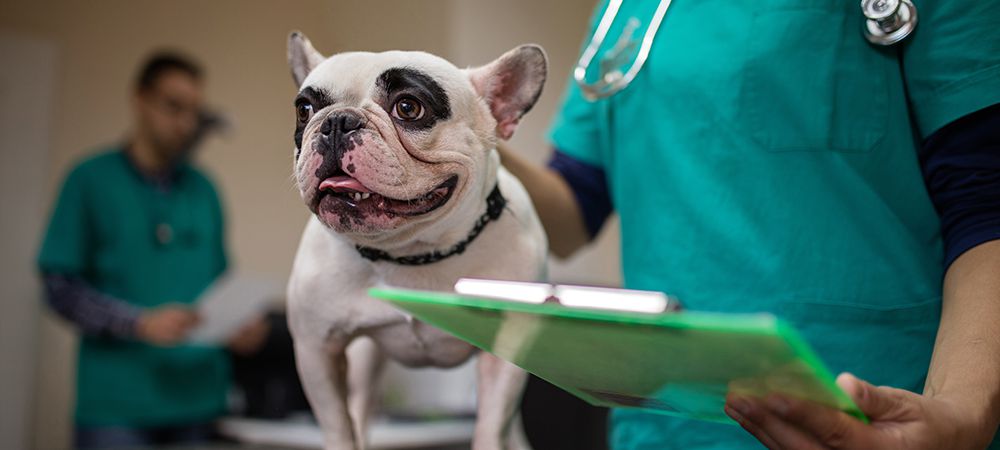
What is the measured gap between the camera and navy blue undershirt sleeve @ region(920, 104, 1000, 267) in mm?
555

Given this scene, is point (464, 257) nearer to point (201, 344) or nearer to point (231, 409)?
point (231, 409)

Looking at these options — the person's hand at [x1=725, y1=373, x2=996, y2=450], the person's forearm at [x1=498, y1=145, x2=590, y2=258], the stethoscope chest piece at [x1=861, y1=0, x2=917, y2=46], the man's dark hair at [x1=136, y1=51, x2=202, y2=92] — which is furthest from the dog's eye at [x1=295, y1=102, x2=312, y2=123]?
the man's dark hair at [x1=136, y1=51, x2=202, y2=92]

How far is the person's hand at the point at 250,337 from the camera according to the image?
2041 millimetres

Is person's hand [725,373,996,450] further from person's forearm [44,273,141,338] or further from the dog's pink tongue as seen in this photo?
person's forearm [44,273,141,338]

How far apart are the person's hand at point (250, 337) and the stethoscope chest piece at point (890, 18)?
1.68 m

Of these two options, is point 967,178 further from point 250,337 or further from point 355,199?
point 250,337

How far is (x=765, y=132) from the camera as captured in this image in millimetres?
614

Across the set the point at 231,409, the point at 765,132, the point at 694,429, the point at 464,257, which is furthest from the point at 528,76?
the point at 231,409

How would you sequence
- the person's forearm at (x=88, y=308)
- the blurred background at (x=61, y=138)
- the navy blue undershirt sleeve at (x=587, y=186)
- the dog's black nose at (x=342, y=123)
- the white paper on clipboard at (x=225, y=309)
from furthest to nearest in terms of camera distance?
the blurred background at (x=61, y=138) → the white paper on clipboard at (x=225, y=309) → the person's forearm at (x=88, y=308) → the navy blue undershirt sleeve at (x=587, y=186) → the dog's black nose at (x=342, y=123)

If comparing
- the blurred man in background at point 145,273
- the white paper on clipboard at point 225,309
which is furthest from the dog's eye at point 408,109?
the white paper on clipboard at point 225,309

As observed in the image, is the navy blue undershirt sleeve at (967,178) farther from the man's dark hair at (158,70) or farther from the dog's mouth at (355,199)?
the man's dark hair at (158,70)

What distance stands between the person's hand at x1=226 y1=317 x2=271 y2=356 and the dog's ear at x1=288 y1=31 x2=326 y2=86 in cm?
161

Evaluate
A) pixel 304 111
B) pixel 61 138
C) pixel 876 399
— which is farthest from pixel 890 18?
pixel 61 138

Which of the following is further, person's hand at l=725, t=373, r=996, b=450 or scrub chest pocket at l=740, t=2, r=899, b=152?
scrub chest pocket at l=740, t=2, r=899, b=152
